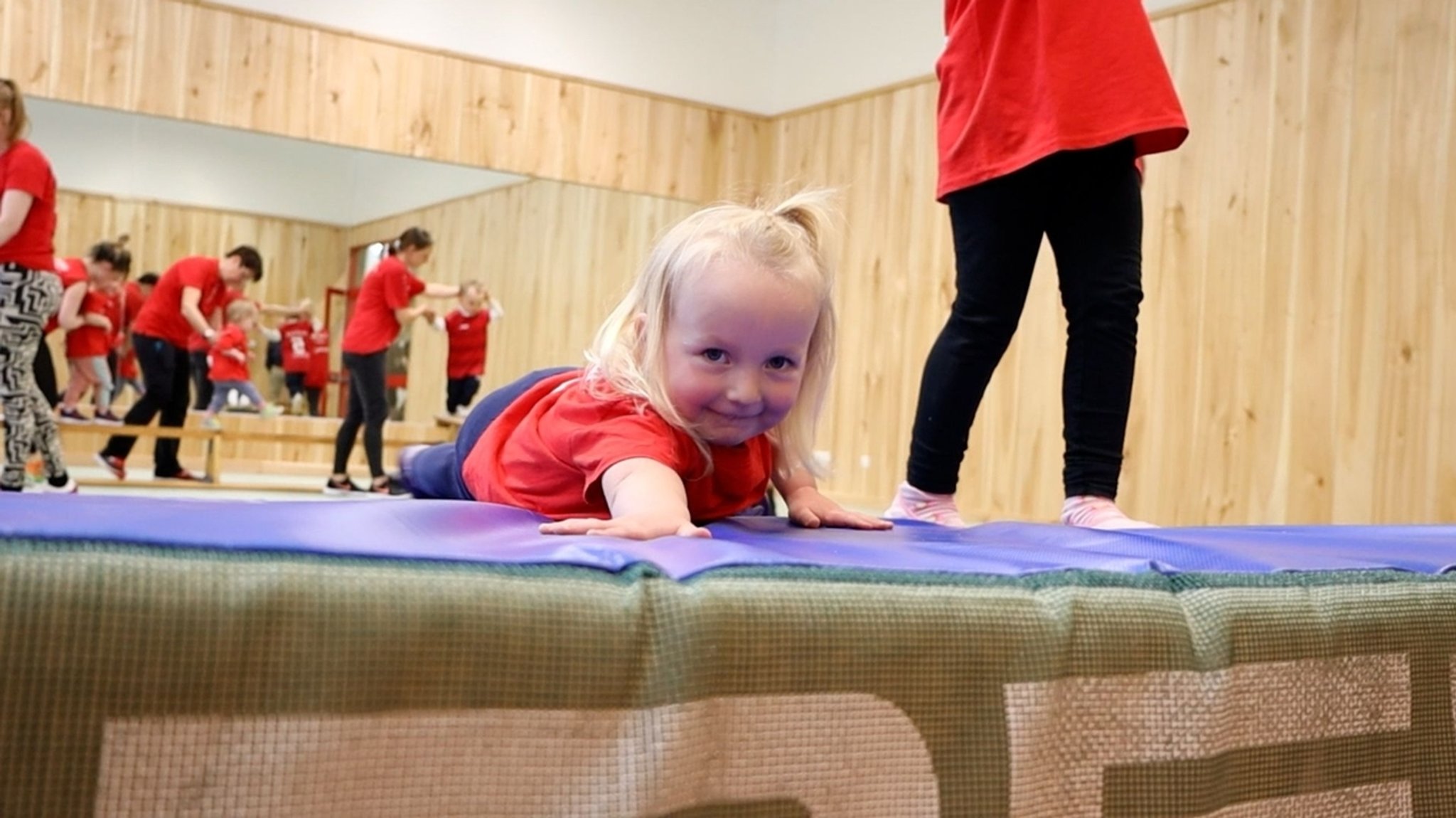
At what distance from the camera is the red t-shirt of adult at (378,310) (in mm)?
5543

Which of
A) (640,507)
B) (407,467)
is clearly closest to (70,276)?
(407,467)

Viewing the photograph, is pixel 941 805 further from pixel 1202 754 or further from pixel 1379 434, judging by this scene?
Answer: pixel 1379 434

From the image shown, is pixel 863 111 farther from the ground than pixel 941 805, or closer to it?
farther from the ground

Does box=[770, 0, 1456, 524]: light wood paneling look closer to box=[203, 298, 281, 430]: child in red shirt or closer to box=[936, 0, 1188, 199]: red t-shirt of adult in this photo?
box=[936, 0, 1188, 199]: red t-shirt of adult

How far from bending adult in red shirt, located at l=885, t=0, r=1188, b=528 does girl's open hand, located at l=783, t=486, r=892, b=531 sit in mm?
339

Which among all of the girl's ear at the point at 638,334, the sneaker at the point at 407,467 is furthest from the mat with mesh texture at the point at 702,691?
the sneaker at the point at 407,467

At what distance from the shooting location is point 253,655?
627mm

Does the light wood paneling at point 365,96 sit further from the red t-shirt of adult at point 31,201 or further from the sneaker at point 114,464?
the red t-shirt of adult at point 31,201

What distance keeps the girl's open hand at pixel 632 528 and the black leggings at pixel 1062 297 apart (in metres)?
0.81

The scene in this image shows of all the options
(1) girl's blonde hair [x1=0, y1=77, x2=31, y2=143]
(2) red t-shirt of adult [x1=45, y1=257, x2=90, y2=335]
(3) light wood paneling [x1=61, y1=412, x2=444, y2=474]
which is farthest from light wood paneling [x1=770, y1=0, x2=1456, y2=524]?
(2) red t-shirt of adult [x1=45, y1=257, x2=90, y2=335]

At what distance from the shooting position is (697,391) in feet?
4.25

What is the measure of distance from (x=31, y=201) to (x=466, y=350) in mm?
3358

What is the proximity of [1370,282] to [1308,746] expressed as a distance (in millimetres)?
4027

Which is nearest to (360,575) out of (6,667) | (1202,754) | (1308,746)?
(6,667)
